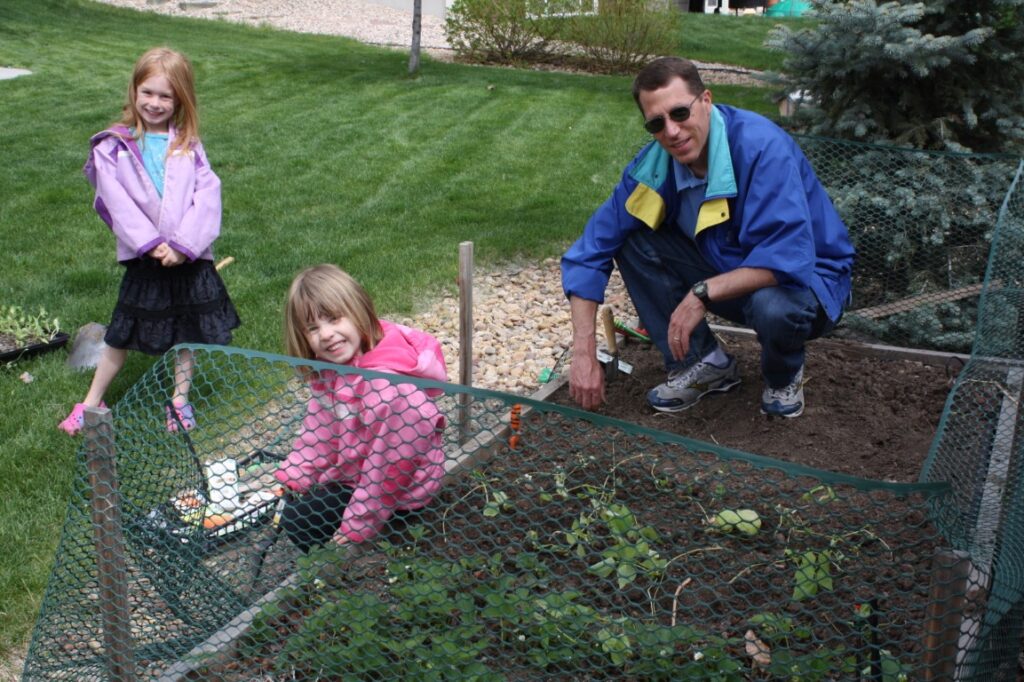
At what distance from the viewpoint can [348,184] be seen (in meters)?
7.95

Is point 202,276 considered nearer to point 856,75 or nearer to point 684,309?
point 684,309

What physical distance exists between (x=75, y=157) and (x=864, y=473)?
22.7 ft

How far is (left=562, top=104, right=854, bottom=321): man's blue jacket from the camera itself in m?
3.42

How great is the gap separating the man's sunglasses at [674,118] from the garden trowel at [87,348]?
2.13m

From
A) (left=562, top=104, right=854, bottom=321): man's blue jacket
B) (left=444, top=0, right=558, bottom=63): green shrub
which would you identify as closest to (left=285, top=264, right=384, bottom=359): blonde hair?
(left=562, top=104, right=854, bottom=321): man's blue jacket

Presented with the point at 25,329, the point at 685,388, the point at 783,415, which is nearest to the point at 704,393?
the point at 685,388

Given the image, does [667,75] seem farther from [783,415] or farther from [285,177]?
[285,177]

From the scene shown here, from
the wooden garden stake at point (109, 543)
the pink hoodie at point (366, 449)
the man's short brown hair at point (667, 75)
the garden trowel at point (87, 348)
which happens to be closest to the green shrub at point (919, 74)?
the man's short brown hair at point (667, 75)

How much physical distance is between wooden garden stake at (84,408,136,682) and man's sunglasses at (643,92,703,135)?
1.88 metres

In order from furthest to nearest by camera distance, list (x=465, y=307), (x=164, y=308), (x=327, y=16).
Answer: (x=327, y=16), (x=164, y=308), (x=465, y=307)

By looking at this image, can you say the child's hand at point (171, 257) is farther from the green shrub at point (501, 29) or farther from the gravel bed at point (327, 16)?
the gravel bed at point (327, 16)

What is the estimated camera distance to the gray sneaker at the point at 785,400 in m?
3.91

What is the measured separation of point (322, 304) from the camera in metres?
3.09

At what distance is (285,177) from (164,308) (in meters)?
3.99
